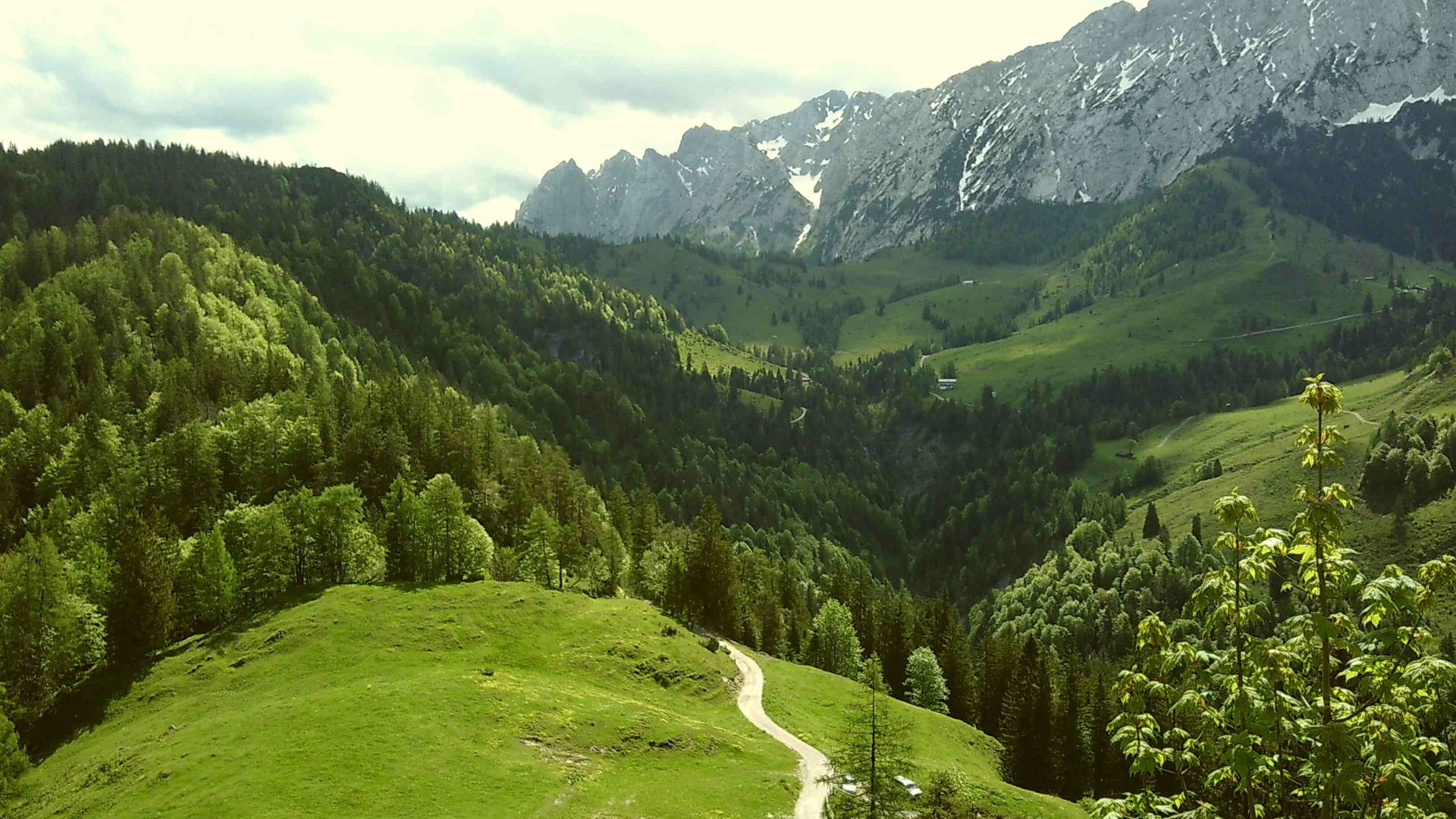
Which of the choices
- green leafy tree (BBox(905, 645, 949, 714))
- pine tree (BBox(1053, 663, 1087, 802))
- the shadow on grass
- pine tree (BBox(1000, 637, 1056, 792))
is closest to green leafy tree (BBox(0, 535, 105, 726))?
the shadow on grass

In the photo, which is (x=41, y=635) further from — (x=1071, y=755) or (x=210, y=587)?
(x=1071, y=755)

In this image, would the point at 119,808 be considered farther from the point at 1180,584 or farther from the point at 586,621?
the point at 1180,584

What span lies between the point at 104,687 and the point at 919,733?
79.8 m

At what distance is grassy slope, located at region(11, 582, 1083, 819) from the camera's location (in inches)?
2191

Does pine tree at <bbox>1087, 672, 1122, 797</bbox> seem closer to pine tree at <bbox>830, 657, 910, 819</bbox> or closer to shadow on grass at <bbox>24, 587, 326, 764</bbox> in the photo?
pine tree at <bbox>830, 657, 910, 819</bbox>

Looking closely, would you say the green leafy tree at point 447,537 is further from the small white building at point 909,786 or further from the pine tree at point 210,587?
the small white building at point 909,786

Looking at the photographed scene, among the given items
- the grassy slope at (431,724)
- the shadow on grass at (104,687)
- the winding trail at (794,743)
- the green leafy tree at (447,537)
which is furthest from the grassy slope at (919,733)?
the shadow on grass at (104,687)

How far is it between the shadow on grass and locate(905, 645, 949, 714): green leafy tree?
7255 centimetres

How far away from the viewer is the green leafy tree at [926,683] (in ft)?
361

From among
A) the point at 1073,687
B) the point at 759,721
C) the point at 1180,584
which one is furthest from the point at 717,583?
the point at 1180,584

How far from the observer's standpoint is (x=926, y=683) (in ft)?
362

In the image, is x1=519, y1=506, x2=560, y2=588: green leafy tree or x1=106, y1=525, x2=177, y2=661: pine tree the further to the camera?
x1=519, y1=506, x2=560, y2=588: green leafy tree

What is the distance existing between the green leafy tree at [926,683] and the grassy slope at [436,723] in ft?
42.9

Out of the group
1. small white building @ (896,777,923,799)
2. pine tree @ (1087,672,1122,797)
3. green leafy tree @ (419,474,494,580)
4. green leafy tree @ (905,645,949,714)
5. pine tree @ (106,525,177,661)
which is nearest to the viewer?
small white building @ (896,777,923,799)
